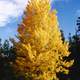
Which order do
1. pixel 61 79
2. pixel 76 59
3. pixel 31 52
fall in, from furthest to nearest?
1. pixel 76 59
2. pixel 61 79
3. pixel 31 52

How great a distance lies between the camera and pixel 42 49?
45906 millimetres

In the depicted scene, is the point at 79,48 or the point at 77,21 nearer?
the point at 79,48

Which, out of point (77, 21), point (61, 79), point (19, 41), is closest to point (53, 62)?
point (19, 41)

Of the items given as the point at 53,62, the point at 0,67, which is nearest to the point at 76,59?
the point at 0,67

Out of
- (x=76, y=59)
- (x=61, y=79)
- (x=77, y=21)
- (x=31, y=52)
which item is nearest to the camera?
(x=31, y=52)

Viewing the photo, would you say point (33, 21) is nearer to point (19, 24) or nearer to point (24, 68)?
point (19, 24)

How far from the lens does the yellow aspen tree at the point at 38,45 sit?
45688 mm

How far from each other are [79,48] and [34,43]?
779 inches

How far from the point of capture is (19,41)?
4700 cm

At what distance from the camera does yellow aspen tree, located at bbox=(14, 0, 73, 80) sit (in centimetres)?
4569

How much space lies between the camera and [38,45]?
151 feet

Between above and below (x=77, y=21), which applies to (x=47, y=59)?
below

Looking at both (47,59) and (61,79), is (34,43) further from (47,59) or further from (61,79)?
(61,79)

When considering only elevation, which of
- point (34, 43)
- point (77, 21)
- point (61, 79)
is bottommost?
point (61, 79)
